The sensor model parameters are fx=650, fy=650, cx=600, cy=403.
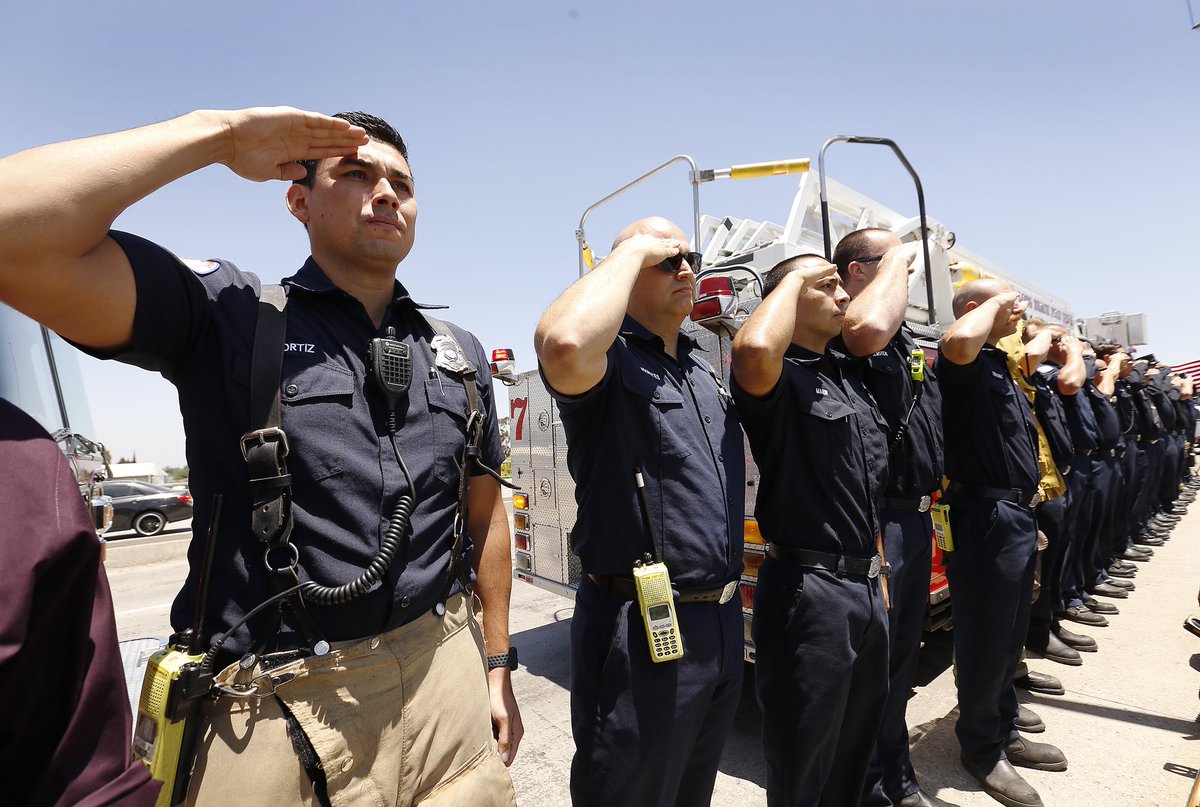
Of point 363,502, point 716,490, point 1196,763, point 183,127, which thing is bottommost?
point 1196,763

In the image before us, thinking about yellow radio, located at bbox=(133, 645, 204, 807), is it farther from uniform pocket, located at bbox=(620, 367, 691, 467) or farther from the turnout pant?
uniform pocket, located at bbox=(620, 367, 691, 467)

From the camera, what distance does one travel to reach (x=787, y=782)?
7.20 feet

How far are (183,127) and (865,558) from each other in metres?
2.30

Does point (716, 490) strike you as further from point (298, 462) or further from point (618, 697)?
point (298, 462)

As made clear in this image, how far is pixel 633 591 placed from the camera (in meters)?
1.88

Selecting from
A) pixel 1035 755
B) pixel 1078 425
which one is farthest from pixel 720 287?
Result: pixel 1078 425

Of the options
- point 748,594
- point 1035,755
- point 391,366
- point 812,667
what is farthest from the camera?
point 748,594

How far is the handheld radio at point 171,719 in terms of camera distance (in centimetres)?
120

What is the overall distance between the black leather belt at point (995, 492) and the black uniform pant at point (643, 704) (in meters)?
2.11

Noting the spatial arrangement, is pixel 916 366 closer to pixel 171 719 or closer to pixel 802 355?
pixel 802 355

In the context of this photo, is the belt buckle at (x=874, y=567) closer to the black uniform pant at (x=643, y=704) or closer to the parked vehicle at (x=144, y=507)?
the black uniform pant at (x=643, y=704)

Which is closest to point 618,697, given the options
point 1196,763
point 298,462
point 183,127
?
point 298,462

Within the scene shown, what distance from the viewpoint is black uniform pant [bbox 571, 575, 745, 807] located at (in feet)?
5.81

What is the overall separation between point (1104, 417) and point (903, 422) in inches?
203
